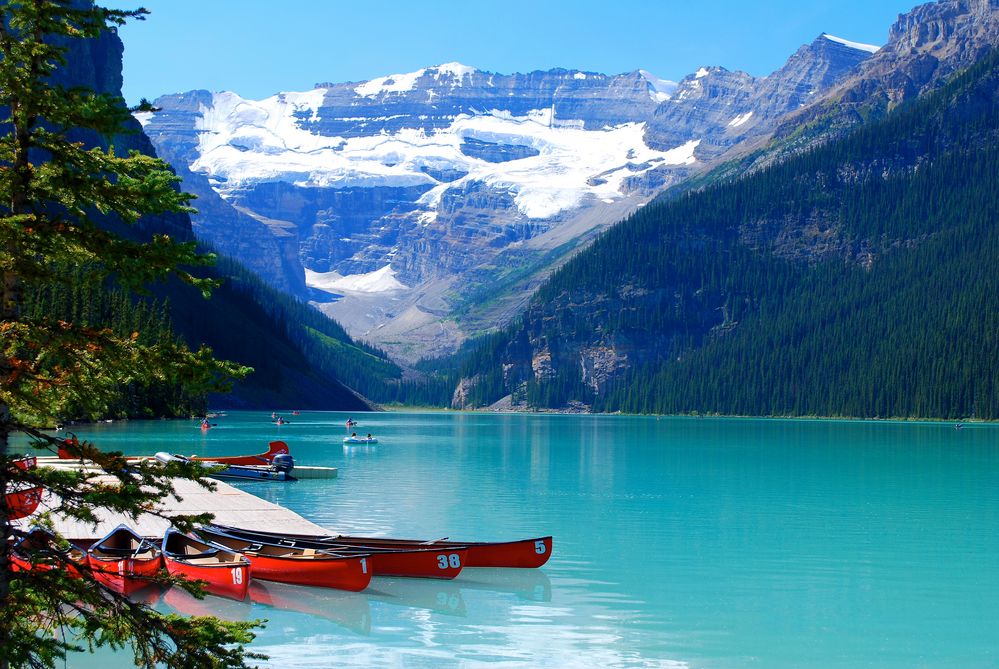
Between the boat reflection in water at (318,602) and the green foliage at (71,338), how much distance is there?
60.9 ft

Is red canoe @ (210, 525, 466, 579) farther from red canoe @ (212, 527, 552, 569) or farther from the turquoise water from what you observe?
red canoe @ (212, 527, 552, 569)

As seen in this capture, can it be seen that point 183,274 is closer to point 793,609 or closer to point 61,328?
point 61,328

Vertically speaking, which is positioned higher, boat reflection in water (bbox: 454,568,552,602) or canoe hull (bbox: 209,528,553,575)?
canoe hull (bbox: 209,528,553,575)

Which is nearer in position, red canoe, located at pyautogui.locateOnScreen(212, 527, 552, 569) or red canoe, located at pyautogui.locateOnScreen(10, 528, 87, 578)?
red canoe, located at pyautogui.locateOnScreen(10, 528, 87, 578)

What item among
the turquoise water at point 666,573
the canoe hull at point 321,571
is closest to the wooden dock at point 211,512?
the turquoise water at point 666,573

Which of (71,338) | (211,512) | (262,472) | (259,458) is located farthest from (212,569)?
(259,458)

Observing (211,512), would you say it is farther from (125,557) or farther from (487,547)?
(487,547)

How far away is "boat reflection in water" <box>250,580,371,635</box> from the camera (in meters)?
33.8

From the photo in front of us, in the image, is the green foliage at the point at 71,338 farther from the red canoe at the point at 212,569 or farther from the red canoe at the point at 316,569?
the red canoe at the point at 316,569

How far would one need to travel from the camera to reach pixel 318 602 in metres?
35.9

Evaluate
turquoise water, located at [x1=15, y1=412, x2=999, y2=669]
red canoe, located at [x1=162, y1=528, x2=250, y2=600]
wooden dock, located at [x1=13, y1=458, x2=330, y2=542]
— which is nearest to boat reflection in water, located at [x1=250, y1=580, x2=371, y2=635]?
turquoise water, located at [x1=15, y1=412, x2=999, y2=669]

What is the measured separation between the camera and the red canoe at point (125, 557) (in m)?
33.0

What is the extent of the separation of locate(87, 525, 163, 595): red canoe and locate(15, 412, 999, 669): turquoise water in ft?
8.14

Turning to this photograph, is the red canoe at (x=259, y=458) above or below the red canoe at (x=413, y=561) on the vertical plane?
above
